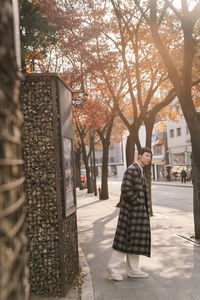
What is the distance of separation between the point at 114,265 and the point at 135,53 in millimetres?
9796

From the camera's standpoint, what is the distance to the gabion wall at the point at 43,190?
4.84 metres

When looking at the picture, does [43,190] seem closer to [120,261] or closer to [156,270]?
[120,261]

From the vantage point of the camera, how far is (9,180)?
37.4 inches

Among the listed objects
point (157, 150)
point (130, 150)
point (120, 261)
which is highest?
point (157, 150)

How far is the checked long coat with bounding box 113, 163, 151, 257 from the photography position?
17.6ft

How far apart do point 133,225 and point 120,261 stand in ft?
1.91

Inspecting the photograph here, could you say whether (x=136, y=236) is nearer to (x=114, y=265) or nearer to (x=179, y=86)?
(x=114, y=265)

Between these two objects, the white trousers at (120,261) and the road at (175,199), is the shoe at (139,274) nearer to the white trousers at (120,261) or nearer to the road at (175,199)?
the white trousers at (120,261)

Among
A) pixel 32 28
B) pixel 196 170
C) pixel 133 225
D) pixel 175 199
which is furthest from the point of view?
pixel 175 199

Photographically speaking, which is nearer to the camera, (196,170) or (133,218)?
(133,218)

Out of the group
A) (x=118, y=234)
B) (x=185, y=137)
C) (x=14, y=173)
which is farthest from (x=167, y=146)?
(x=14, y=173)

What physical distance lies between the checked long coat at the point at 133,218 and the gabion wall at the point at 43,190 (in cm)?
100

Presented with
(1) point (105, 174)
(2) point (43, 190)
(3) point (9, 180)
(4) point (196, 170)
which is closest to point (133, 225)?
(2) point (43, 190)

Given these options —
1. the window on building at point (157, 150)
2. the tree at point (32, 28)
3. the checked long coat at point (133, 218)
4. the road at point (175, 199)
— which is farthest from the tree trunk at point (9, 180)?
the window on building at point (157, 150)
